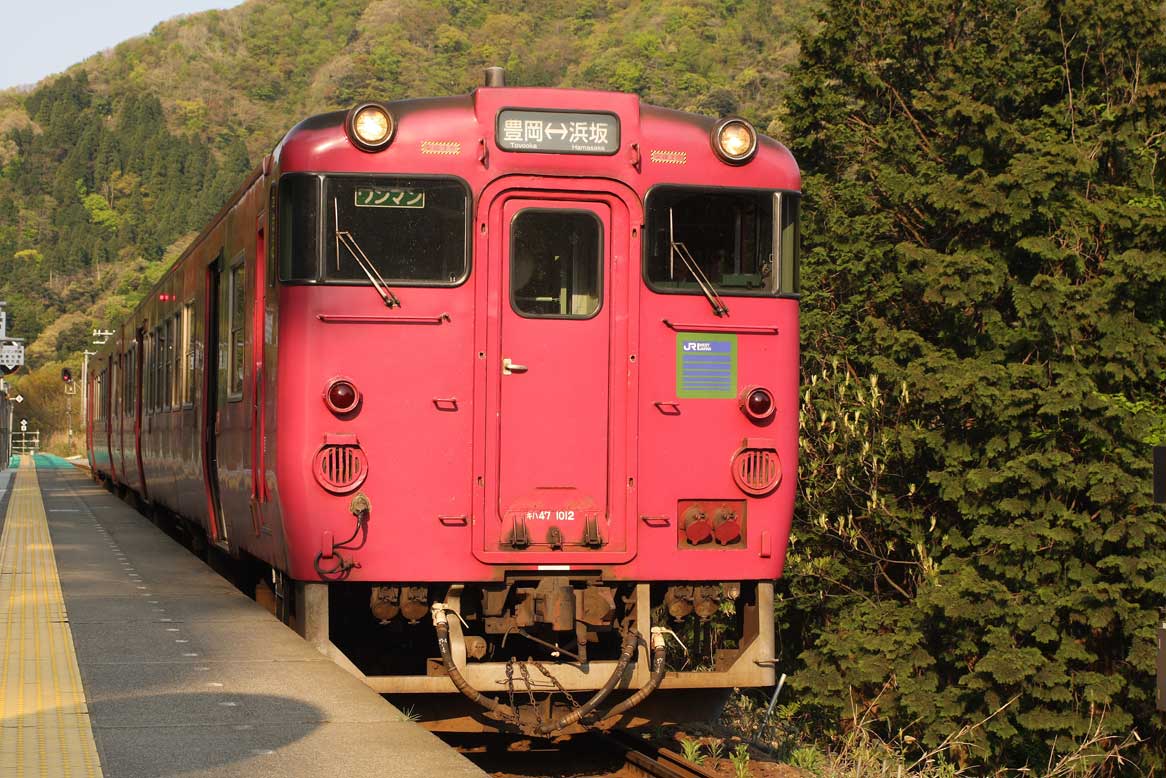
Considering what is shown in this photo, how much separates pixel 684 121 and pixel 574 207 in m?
0.80

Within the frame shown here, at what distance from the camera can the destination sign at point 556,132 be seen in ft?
26.3

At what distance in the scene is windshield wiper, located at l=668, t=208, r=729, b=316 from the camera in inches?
324

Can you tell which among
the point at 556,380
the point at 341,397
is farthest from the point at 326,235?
the point at 556,380

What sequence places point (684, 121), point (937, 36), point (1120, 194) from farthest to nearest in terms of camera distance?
point (937, 36) < point (1120, 194) < point (684, 121)

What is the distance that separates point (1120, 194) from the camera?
76.1ft

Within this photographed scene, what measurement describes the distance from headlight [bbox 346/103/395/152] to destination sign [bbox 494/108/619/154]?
55 cm

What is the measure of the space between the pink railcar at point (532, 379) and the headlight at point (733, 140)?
0.7 inches

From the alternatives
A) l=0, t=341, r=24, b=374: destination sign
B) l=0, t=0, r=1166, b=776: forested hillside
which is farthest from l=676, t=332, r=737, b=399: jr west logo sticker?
l=0, t=341, r=24, b=374: destination sign

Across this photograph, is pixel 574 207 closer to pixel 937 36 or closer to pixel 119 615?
pixel 119 615

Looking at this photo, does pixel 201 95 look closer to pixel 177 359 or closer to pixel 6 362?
pixel 6 362

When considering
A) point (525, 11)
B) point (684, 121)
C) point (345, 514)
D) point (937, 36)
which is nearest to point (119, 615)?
point (345, 514)

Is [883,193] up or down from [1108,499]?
up

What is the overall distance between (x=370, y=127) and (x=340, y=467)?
168 cm

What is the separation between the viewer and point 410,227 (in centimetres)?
797
